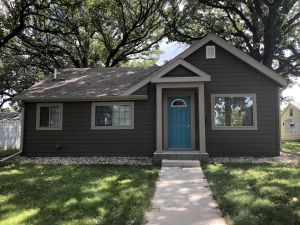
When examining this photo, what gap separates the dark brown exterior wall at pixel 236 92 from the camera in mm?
12359

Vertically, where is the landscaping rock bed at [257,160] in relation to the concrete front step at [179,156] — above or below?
below

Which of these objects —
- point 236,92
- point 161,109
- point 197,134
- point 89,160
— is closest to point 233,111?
point 236,92

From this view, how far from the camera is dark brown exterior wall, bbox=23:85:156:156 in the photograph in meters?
12.9

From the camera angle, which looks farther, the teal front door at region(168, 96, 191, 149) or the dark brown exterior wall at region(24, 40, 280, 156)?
the teal front door at region(168, 96, 191, 149)

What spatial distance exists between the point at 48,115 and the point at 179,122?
551 cm

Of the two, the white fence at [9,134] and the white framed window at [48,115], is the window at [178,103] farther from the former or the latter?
the white fence at [9,134]

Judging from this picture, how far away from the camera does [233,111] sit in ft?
41.1

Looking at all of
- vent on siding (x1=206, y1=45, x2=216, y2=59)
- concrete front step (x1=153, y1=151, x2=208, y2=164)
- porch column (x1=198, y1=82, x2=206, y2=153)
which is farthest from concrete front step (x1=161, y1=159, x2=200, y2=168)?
vent on siding (x1=206, y1=45, x2=216, y2=59)

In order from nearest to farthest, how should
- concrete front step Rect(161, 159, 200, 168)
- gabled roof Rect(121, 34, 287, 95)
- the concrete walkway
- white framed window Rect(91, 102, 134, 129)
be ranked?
the concrete walkway
concrete front step Rect(161, 159, 200, 168)
gabled roof Rect(121, 34, 287, 95)
white framed window Rect(91, 102, 134, 129)

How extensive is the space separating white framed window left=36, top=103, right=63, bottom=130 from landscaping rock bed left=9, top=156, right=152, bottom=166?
145cm

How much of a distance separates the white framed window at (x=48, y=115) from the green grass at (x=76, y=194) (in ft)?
11.3

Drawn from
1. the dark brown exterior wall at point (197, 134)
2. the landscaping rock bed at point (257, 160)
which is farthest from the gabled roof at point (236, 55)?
the landscaping rock bed at point (257, 160)

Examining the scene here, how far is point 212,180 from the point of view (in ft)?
26.2

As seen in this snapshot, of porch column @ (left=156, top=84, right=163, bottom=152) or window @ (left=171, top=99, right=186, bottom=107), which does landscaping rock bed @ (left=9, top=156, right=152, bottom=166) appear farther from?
window @ (left=171, top=99, right=186, bottom=107)
